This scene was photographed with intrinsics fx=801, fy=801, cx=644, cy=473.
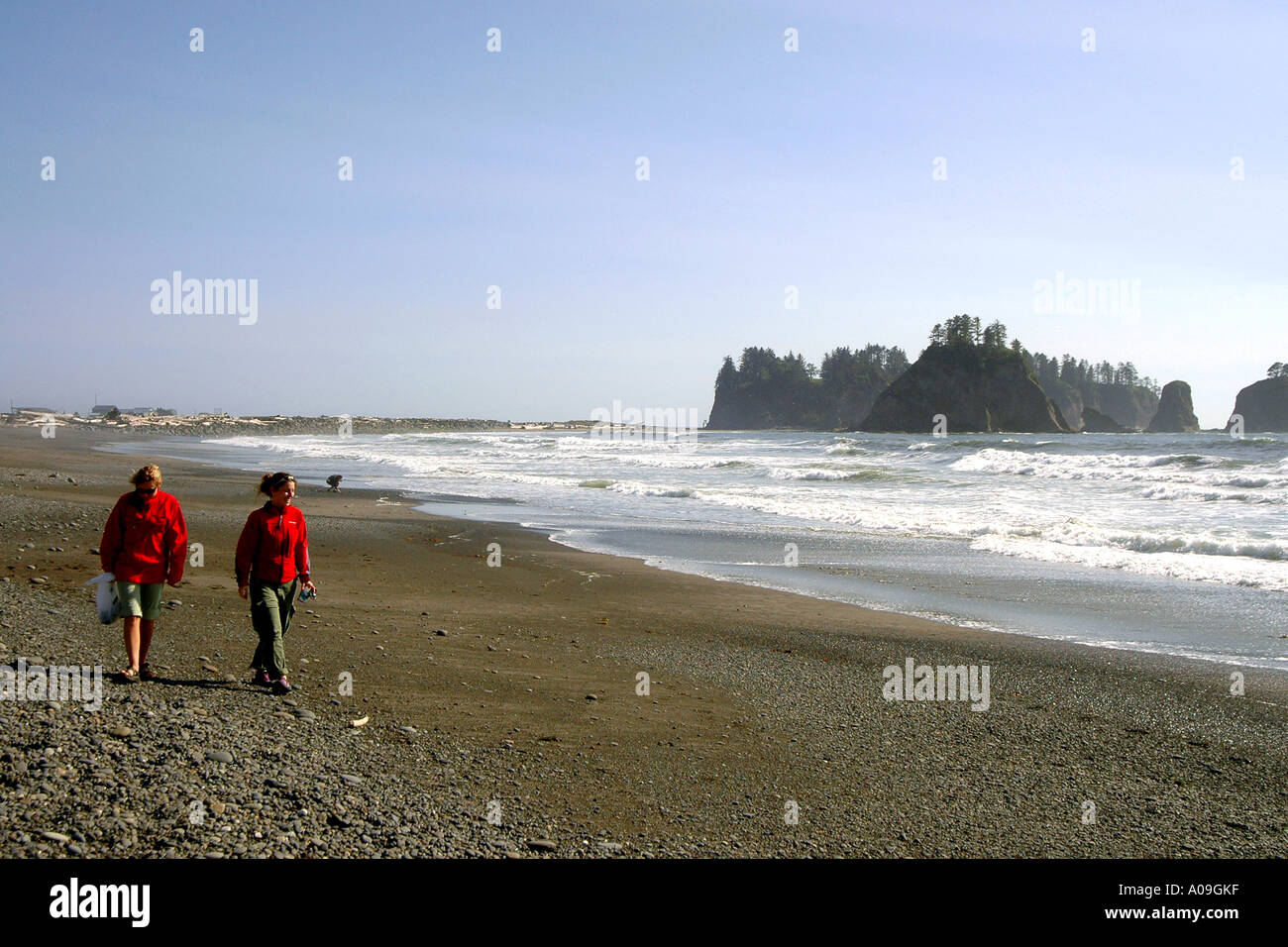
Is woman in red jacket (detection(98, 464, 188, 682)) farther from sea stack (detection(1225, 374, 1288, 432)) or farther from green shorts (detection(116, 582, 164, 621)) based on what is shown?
sea stack (detection(1225, 374, 1288, 432))

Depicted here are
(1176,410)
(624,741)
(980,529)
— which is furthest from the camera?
(1176,410)

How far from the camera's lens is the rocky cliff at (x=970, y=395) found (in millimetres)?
110625

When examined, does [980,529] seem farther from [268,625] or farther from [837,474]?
[837,474]

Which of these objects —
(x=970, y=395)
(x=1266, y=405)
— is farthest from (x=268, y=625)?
(x=1266, y=405)

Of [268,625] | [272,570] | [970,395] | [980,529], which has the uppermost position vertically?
[970,395]

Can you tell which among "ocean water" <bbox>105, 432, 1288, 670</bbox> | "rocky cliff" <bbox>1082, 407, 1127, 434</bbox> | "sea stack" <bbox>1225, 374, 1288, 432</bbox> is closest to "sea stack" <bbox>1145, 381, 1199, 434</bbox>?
"rocky cliff" <bbox>1082, 407, 1127, 434</bbox>

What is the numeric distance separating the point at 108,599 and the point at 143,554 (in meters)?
0.40

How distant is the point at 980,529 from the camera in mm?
17250

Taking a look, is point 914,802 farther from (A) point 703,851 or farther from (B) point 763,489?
(B) point 763,489

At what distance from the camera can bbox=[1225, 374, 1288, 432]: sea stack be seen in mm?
108625

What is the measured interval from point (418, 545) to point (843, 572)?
7.48 meters

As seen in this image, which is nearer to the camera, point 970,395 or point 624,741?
point 624,741

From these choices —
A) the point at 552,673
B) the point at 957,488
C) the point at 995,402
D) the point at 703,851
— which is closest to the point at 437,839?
the point at 703,851

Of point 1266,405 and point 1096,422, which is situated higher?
point 1266,405
